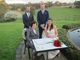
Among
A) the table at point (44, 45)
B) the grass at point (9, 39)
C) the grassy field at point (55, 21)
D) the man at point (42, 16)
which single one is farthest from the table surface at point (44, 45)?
the grassy field at point (55, 21)

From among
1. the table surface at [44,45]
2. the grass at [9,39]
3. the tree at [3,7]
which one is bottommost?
the grass at [9,39]

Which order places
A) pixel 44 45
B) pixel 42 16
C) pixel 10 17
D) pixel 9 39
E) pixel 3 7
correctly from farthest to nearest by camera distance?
pixel 10 17 → pixel 3 7 → pixel 9 39 → pixel 42 16 → pixel 44 45

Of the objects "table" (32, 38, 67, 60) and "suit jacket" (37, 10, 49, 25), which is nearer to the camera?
"table" (32, 38, 67, 60)

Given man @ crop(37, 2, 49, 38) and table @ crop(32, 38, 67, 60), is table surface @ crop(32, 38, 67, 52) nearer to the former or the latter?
table @ crop(32, 38, 67, 60)

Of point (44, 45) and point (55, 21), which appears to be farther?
point (55, 21)

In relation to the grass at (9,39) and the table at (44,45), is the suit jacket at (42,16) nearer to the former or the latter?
the grass at (9,39)

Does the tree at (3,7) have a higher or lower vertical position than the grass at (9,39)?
higher

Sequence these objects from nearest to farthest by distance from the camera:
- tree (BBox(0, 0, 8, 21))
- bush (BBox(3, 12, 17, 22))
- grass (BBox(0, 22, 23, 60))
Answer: grass (BBox(0, 22, 23, 60)) < tree (BBox(0, 0, 8, 21)) < bush (BBox(3, 12, 17, 22))

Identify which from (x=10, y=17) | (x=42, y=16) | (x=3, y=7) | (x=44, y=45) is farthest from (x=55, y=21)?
(x=44, y=45)

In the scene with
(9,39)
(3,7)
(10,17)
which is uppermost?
(3,7)

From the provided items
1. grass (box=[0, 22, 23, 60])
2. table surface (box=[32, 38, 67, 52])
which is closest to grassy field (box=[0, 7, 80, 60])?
grass (box=[0, 22, 23, 60])

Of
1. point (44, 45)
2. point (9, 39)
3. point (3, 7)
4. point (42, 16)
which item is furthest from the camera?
point (3, 7)

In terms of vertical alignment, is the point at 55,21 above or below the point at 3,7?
below

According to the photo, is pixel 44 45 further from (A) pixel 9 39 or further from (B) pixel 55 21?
(B) pixel 55 21
